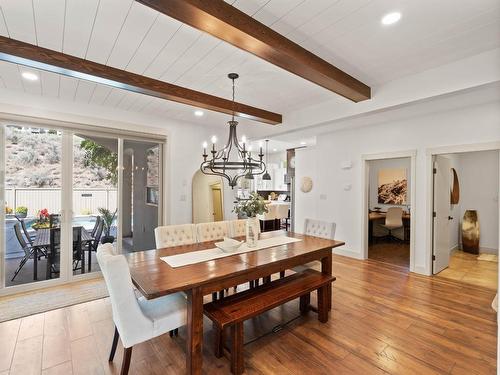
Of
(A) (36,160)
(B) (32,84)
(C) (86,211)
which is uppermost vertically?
(B) (32,84)

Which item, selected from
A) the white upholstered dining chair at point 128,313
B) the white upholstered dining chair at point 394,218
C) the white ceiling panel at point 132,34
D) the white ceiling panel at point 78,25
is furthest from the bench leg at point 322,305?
the white upholstered dining chair at point 394,218

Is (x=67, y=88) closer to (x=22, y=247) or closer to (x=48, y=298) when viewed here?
(x=22, y=247)

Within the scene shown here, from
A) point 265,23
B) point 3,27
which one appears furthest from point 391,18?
point 3,27

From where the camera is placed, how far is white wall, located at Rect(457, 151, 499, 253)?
529cm

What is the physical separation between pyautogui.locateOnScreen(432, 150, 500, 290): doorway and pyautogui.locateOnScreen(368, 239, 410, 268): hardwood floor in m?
A: 0.68

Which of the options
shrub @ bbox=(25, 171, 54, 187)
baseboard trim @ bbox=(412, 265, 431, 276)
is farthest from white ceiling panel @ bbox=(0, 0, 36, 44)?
baseboard trim @ bbox=(412, 265, 431, 276)

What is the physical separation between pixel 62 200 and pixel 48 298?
1.35 m

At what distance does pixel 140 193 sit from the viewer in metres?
4.58

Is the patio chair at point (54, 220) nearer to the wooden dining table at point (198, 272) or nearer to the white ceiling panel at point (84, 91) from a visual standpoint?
the white ceiling panel at point (84, 91)

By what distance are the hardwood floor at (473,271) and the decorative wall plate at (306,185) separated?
2.90 m

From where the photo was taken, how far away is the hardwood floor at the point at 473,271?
12.5 feet

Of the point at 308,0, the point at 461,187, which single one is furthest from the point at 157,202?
the point at 461,187

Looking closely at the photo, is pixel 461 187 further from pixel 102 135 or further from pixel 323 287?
pixel 102 135

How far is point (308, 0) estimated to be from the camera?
1698 mm
